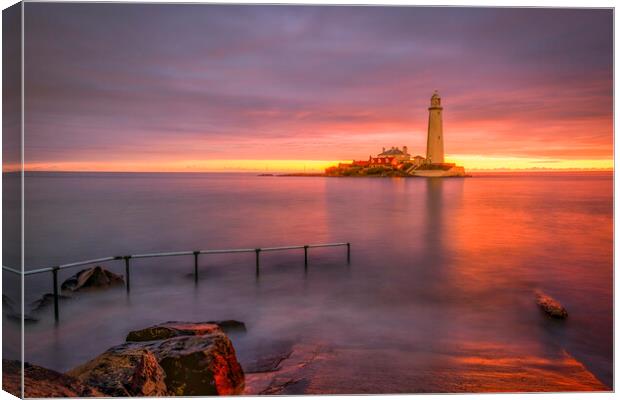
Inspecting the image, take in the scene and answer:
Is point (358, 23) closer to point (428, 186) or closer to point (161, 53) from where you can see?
point (161, 53)

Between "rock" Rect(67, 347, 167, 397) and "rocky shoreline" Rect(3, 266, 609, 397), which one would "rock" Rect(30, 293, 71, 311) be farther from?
"rock" Rect(67, 347, 167, 397)

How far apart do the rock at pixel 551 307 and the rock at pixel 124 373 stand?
3.77m

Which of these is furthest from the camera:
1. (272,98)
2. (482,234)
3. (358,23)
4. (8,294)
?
(482,234)

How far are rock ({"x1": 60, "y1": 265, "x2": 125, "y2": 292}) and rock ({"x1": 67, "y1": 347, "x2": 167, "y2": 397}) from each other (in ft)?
7.52

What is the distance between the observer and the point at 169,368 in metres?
2.76

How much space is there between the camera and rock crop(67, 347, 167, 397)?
2.60 m

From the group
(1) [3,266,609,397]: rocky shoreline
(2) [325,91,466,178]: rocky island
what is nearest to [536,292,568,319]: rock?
(1) [3,266,609,397]: rocky shoreline

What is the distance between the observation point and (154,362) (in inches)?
107

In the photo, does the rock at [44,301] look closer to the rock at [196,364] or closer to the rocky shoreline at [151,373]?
the rocky shoreline at [151,373]

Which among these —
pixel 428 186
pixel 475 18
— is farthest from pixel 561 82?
pixel 428 186

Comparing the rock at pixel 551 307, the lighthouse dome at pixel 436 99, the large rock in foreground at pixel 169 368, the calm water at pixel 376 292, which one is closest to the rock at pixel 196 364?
the large rock in foreground at pixel 169 368

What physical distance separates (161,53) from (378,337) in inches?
145

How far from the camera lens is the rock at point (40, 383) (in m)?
2.64

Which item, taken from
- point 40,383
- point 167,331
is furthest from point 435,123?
point 40,383
